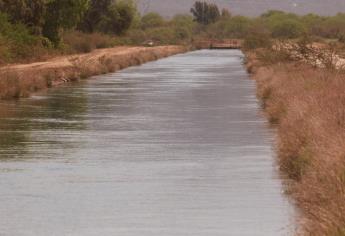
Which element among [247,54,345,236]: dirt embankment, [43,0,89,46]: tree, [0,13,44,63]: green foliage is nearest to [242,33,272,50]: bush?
[43,0,89,46]: tree

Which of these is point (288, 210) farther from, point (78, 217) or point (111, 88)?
point (111, 88)

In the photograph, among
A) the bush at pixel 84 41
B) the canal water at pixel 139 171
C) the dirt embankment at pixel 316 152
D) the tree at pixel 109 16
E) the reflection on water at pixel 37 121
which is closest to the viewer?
the dirt embankment at pixel 316 152

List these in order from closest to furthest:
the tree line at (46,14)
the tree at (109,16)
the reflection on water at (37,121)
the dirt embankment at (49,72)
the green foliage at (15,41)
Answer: the reflection on water at (37,121)
the dirt embankment at (49,72)
the green foliage at (15,41)
the tree line at (46,14)
the tree at (109,16)

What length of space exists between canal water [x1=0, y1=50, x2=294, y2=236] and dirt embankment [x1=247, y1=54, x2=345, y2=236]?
1.22ft

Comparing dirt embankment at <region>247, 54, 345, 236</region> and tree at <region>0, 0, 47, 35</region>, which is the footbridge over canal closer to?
tree at <region>0, 0, 47, 35</region>

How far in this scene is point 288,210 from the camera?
1562cm

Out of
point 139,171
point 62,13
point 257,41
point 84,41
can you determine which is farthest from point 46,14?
point 139,171

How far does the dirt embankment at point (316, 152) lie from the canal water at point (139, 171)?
372 millimetres

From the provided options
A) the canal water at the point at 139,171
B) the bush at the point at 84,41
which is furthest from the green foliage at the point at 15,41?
the canal water at the point at 139,171

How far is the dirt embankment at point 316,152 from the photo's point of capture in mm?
12523

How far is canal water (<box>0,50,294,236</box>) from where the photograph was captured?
14.7m

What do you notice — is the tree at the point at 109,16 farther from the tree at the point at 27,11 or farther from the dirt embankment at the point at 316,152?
the dirt embankment at the point at 316,152

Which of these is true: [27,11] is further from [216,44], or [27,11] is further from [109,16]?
[216,44]

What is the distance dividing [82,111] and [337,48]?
18.4 meters
